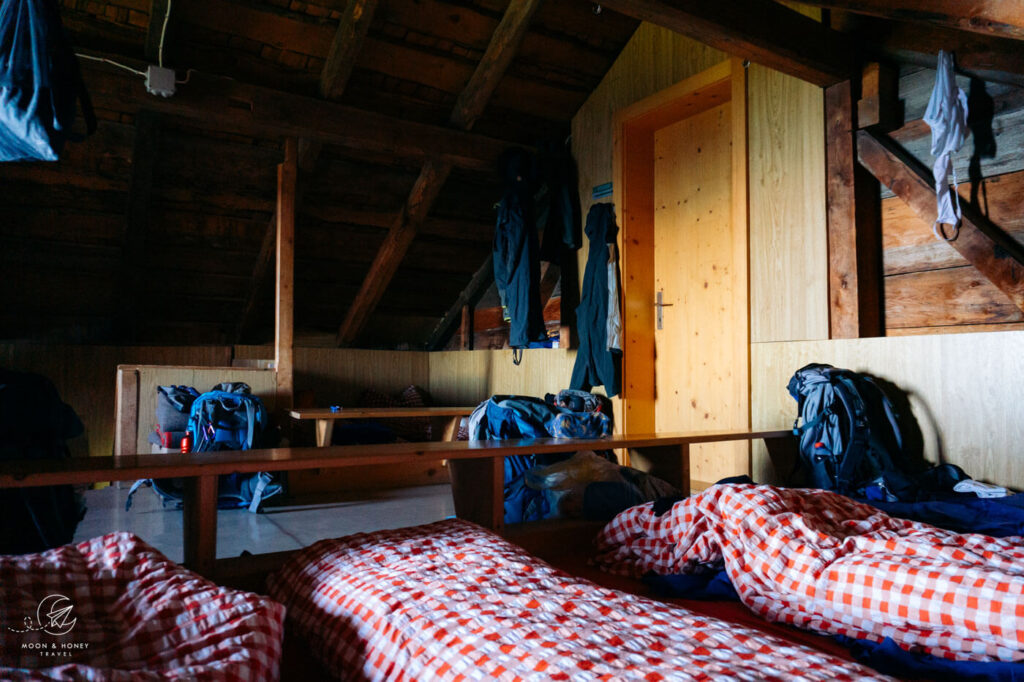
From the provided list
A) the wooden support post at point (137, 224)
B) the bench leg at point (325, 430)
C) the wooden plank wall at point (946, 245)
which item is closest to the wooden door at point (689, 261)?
the wooden plank wall at point (946, 245)

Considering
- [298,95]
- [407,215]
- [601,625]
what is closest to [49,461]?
[601,625]

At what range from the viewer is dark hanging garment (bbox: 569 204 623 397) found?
422 cm

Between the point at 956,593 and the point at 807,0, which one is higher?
the point at 807,0

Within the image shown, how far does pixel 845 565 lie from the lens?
1.39m

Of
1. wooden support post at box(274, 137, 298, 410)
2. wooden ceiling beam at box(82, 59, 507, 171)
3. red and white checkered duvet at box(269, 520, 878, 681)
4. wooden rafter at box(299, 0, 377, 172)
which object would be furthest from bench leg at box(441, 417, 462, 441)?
red and white checkered duvet at box(269, 520, 878, 681)

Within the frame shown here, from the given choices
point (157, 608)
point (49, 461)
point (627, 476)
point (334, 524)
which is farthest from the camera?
point (334, 524)

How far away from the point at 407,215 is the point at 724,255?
2335 mm

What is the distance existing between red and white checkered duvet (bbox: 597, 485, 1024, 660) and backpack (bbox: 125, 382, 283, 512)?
2328 millimetres

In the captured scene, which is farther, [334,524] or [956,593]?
[334,524]

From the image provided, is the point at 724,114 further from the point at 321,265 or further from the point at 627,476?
the point at 321,265

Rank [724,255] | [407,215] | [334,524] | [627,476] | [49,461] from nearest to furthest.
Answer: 1. [49,461]
2. [627,476]
3. [334,524]
4. [724,255]
5. [407,215]

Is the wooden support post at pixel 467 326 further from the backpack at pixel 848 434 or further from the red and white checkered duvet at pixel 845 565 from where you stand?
the red and white checkered duvet at pixel 845 565

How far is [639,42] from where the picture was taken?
434 cm

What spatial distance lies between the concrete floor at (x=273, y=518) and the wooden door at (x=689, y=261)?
149 cm
